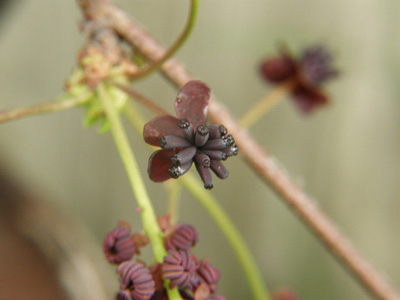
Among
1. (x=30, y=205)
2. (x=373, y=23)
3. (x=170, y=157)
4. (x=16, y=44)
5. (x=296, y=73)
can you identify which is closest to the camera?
(x=170, y=157)

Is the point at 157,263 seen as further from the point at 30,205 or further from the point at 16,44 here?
the point at 16,44

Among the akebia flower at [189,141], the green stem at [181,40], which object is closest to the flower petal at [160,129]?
the akebia flower at [189,141]

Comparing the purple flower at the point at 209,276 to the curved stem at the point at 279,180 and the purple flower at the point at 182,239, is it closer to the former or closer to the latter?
the purple flower at the point at 182,239

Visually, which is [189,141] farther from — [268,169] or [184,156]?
[268,169]

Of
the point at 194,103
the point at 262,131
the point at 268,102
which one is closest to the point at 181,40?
the point at 194,103

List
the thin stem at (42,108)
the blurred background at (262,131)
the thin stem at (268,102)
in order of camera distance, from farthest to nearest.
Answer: the blurred background at (262,131) → the thin stem at (268,102) → the thin stem at (42,108)

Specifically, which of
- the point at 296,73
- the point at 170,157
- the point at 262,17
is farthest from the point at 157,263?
the point at 262,17
